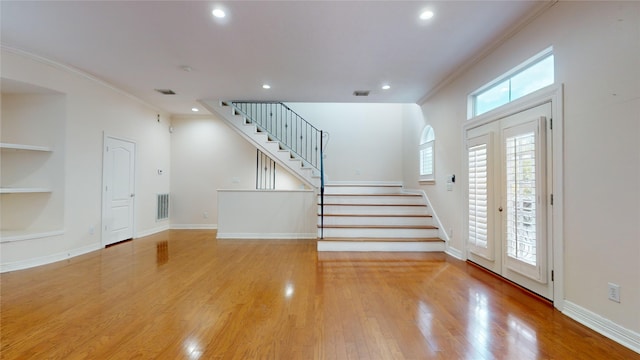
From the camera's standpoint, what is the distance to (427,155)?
18.5 ft

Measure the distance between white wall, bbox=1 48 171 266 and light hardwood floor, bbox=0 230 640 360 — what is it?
16.1 inches

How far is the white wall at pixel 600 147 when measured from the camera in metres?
1.93

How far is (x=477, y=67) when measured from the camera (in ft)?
12.4

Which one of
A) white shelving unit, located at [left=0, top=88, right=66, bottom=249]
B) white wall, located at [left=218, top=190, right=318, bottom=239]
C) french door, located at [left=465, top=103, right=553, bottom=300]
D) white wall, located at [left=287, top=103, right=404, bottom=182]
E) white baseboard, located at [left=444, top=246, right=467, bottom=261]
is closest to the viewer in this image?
french door, located at [left=465, top=103, right=553, bottom=300]

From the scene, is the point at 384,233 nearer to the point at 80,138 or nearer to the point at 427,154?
the point at 427,154

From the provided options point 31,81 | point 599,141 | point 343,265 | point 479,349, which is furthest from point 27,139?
point 599,141

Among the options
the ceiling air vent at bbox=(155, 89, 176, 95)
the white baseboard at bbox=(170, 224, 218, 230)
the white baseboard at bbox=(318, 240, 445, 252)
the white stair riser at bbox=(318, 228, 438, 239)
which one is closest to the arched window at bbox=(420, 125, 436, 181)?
the white stair riser at bbox=(318, 228, 438, 239)

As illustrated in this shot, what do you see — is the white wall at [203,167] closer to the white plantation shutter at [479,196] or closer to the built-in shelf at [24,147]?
the built-in shelf at [24,147]

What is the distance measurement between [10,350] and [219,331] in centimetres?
133

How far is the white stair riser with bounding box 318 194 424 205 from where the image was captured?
569 cm

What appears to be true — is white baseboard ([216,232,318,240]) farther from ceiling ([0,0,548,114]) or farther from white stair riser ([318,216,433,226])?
ceiling ([0,0,548,114])

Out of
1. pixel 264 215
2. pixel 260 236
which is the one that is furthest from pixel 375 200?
pixel 260 236

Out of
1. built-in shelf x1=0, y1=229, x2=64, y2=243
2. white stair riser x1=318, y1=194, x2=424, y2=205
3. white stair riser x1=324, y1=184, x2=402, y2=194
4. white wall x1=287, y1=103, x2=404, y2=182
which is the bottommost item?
built-in shelf x1=0, y1=229, x2=64, y2=243

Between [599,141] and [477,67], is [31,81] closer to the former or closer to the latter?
[477,67]
